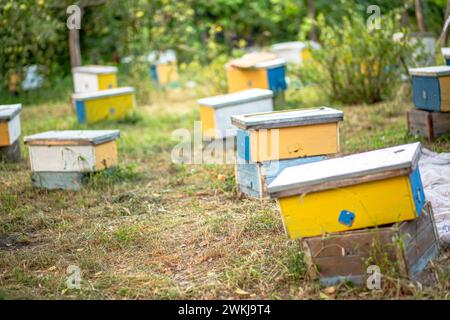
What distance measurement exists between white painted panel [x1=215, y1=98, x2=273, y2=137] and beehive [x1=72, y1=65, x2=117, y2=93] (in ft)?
10.6

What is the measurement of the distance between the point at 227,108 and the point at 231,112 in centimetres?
6

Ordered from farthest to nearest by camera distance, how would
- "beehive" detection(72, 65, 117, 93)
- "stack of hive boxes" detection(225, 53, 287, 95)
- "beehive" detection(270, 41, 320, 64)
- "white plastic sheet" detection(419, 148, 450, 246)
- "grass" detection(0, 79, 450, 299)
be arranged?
"beehive" detection(270, 41, 320, 64), "beehive" detection(72, 65, 117, 93), "stack of hive boxes" detection(225, 53, 287, 95), "white plastic sheet" detection(419, 148, 450, 246), "grass" detection(0, 79, 450, 299)

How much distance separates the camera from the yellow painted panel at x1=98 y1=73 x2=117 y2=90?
876 cm

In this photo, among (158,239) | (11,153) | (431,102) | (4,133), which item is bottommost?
(158,239)

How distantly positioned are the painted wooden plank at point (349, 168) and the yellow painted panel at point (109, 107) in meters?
4.90

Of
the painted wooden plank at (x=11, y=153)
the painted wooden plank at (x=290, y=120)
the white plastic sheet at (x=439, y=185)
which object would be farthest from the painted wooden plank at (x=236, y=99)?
the painted wooden plank at (x=11, y=153)

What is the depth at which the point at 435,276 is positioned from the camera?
298 centimetres

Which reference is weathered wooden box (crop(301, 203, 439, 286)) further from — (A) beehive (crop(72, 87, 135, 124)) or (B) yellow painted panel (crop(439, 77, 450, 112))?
(A) beehive (crop(72, 87, 135, 124))

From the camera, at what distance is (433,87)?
5277mm

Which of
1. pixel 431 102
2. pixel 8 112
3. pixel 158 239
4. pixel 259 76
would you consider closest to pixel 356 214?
pixel 158 239

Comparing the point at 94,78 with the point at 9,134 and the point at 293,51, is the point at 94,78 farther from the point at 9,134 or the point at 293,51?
the point at 293,51

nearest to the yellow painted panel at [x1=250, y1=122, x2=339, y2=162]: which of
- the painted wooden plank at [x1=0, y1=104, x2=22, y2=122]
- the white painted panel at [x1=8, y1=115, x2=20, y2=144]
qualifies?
the painted wooden plank at [x1=0, y1=104, x2=22, y2=122]

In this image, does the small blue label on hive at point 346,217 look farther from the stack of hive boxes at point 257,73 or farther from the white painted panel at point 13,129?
the stack of hive boxes at point 257,73
